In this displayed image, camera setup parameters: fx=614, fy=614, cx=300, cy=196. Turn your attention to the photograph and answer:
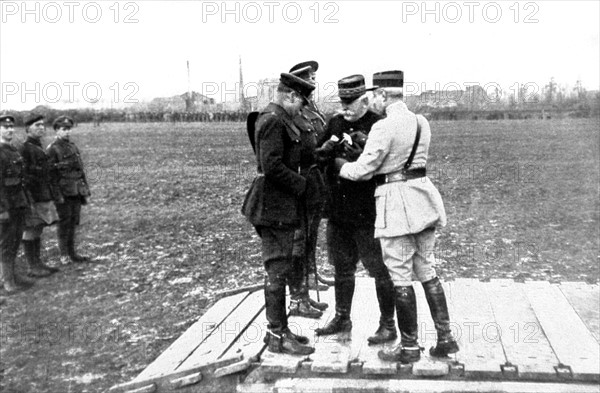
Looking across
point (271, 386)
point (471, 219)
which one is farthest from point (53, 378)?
point (471, 219)

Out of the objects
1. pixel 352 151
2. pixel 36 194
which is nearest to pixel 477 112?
pixel 36 194

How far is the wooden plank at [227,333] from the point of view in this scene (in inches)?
189

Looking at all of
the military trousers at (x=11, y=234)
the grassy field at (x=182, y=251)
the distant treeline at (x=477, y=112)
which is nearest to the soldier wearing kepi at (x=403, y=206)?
the grassy field at (x=182, y=251)

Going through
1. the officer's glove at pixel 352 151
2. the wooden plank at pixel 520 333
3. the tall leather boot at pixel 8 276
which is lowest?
the tall leather boot at pixel 8 276

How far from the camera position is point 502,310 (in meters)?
5.35

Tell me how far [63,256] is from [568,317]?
7.43 m

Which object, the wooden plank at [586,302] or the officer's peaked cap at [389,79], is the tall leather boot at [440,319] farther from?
the officer's peaked cap at [389,79]

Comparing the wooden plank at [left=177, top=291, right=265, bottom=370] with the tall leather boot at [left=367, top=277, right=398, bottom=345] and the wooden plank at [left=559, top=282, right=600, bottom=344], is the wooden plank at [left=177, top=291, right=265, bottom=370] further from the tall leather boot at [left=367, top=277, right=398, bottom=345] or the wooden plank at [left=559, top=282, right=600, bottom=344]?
the wooden plank at [left=559, top=282, right=600, bottom=344]

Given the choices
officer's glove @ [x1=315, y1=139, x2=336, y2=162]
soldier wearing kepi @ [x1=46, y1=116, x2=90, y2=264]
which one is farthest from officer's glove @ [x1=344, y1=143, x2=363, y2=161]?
soldier wearing kepi @ [x1=46, y1=116, x2=90, y2=264]

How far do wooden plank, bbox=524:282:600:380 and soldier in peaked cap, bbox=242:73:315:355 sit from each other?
6.06ft

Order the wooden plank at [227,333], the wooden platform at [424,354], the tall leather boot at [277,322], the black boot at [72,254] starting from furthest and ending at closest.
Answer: the black boot at [72,254]
the wooden plank at [227,333]
the tall leather boot at [277,322]
the wooden platform at [424,354]

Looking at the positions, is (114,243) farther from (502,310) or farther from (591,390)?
(591,390)

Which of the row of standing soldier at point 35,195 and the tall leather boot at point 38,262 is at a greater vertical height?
the row of standing soldier at point 35,195

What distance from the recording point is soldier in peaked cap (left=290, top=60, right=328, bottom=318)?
195 inches
